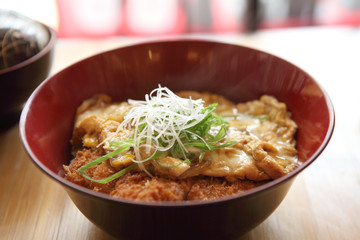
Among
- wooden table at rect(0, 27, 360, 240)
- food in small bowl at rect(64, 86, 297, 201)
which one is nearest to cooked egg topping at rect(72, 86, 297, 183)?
food in small bowl at rect(64, 86, 297, 201)

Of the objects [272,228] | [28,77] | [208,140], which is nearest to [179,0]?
[28,77]

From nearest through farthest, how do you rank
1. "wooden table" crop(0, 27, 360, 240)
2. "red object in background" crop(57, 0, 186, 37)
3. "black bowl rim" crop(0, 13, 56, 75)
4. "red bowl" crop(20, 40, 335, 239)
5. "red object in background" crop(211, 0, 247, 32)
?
"red bowl" crop(20, 40, 335, 239), "wooden table" crop(0, 27, 360, 240), "black bowl rim" crop(0, 13, 56, 75), "red object in background" crop(211, 0, 247, 32), "red object in background" crop(57, 0, 186, 37)

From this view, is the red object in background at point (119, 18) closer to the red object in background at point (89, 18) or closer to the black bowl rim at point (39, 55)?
the red object in background at point (89, 18)

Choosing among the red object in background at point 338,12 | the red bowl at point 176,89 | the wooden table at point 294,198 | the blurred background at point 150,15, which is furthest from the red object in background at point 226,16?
the red bowl at point 176,89

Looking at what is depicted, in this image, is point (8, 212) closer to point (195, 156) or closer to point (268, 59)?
point (195, 156)

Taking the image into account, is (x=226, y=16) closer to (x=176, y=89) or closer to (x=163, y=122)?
(x=176, y=89)

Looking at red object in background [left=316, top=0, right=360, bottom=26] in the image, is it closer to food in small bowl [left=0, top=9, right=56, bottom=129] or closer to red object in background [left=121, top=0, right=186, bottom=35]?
red object in background [left=121, top=0, right=186, bottom=35]
